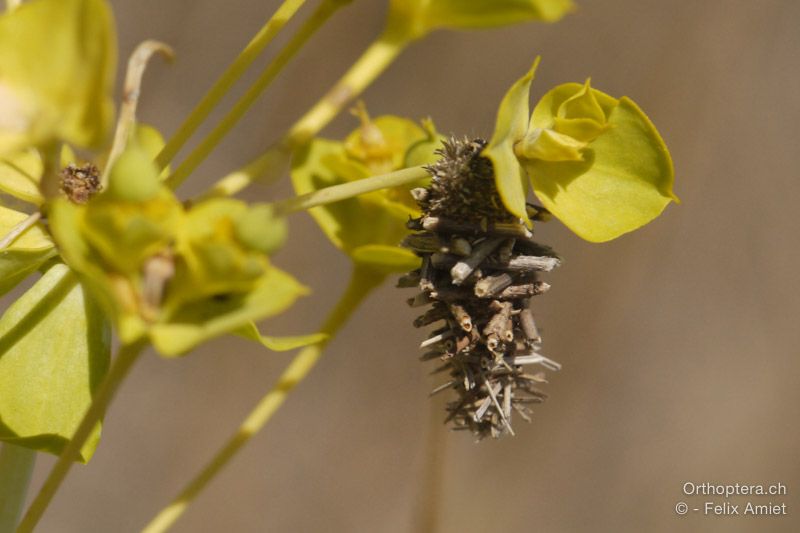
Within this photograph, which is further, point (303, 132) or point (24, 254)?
point (24, 254)

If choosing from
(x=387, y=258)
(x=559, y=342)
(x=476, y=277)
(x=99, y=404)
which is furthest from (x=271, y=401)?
(x=559, y=342)

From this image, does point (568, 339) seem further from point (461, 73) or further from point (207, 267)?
point (207, 267)

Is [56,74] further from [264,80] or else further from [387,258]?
[387,258]

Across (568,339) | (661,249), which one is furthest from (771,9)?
(568,339)

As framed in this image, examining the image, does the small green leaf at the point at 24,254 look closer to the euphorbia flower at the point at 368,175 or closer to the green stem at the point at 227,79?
the green stem at the point at 227,79

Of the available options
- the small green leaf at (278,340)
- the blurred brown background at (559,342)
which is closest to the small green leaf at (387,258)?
the small green leaf at (278,340)

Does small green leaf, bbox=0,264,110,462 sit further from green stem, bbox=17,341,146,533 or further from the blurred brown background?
the blurred brown background
